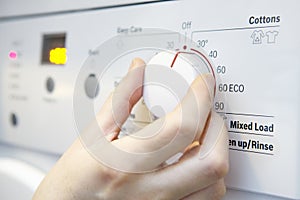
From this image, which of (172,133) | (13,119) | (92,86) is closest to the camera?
(172,133)

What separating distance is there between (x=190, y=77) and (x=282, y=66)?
9 cm

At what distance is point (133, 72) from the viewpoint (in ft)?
1.32

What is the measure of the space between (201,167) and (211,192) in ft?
0.14

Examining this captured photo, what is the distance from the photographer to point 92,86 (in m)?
0.51

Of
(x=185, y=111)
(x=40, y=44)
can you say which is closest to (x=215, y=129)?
(x=185, y=111)

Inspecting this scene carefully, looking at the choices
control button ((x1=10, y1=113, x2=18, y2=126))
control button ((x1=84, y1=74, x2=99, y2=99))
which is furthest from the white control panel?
control button ((x1=10, y1=113, x2=18, y2=126))

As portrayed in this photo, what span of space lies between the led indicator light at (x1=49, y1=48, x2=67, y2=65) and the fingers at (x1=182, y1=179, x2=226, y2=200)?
0.29m

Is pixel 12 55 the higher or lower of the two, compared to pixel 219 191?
higher

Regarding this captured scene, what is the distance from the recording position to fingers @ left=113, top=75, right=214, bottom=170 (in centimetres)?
34

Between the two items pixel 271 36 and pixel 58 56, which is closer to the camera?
pixel 271 36

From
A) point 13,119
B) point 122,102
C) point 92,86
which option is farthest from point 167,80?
point 13,119

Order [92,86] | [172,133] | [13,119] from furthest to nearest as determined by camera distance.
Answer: [13,119] < [92,86] < [172,133]

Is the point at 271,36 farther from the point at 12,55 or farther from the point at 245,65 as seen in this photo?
the point at 12,55

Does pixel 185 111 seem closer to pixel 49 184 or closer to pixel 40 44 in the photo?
pixel 49 184
